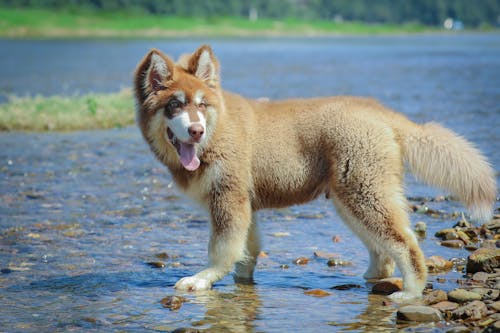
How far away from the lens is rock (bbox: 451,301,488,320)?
696 cm

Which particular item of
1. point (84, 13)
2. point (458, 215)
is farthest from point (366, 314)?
point (84, 13)

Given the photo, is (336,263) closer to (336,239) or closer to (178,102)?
(336,239)

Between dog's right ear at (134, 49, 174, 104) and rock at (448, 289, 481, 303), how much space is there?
3239 millimetres

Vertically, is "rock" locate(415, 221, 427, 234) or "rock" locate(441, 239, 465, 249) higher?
"rock" locate(415, 221, 427, 234)

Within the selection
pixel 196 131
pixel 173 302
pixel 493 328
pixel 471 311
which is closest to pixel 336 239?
pixel 173 302

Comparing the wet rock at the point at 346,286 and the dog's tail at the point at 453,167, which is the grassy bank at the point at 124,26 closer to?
the wet rock at the point at 346,286

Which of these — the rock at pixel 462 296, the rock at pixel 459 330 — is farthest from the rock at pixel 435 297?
the rock at pixel 459 330

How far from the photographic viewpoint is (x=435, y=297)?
759 cm

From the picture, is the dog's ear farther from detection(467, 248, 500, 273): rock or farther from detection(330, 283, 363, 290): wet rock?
detection(467, 248, 500, 273): rock

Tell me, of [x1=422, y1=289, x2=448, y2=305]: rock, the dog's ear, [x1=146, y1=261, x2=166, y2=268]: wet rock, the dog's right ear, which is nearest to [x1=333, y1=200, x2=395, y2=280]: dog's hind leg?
[x1=422, y1=289, x2=448, y2=305]: rock

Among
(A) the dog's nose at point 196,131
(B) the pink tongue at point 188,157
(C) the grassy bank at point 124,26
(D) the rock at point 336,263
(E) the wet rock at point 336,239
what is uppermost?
(C) the grassy bank at point 124,26

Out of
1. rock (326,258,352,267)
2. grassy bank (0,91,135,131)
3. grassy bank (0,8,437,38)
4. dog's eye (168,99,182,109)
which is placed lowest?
rock (326,258,352,267)

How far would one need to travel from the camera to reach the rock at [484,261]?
841 centimetres

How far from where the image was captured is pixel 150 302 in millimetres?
7914
